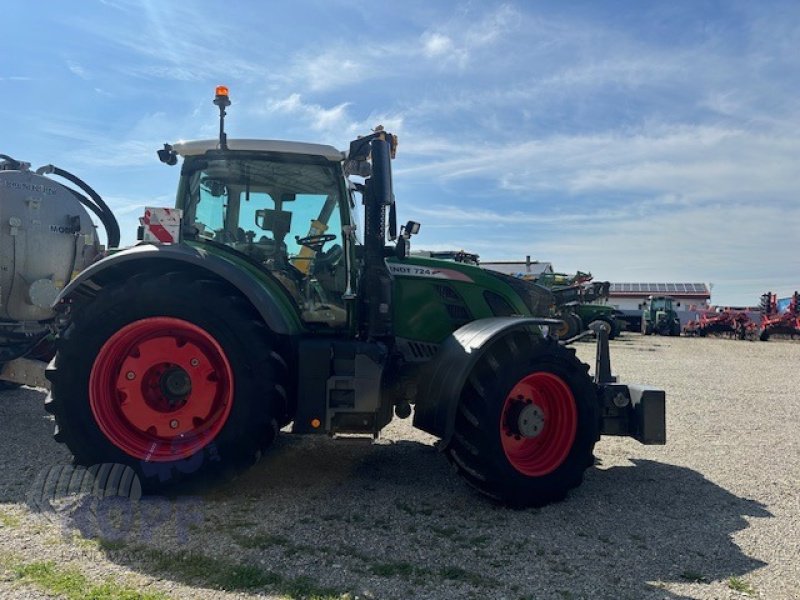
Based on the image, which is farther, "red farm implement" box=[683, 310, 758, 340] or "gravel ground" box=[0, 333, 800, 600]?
"red farm implement" box=[683, 310, 758, 340]

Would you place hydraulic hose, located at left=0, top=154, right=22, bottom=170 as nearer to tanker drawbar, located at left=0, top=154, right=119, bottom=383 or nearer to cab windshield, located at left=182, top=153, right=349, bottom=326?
tanker drawbar, located at left=0, top=154, right=119, bottom=383

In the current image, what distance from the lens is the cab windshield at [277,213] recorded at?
4496mm

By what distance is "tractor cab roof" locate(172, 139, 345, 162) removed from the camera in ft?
14.5

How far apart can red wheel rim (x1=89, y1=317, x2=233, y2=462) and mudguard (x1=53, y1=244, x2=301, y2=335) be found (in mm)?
425

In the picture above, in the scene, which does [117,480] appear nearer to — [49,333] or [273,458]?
[273,458]

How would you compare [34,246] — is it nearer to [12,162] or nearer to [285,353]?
[12,162]

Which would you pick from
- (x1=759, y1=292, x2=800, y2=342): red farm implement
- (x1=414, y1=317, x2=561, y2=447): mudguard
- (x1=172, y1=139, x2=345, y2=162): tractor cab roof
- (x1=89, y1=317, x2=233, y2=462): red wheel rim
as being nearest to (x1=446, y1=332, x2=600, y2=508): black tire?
(x1=414, y1=317, x2=561, y2=447): mudguard

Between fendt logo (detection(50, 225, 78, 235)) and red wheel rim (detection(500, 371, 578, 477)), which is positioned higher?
fendt logo (detection(50, 225, 78, 235))

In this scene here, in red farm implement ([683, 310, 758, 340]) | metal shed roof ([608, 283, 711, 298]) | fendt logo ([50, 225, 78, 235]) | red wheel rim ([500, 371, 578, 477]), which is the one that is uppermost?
metal shed roof ([608, 283, 711, 298])

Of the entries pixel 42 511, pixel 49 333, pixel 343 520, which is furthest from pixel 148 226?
pixel 49 333

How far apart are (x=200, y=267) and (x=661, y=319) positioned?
3266cm

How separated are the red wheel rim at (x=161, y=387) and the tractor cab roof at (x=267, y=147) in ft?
4.50

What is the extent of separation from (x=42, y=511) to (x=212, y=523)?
3.57 feet

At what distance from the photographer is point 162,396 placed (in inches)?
160
